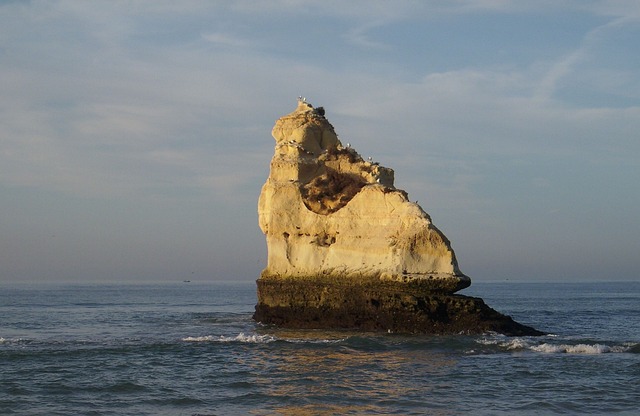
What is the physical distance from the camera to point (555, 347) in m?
29.8

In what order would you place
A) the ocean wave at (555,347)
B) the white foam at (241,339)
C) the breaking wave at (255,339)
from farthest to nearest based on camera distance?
the white foam at (241,339), the breaking wave at (255,339), the ocean wave at (555,347)

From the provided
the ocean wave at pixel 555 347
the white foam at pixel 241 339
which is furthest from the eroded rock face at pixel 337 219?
the white foam at pixel 241 339

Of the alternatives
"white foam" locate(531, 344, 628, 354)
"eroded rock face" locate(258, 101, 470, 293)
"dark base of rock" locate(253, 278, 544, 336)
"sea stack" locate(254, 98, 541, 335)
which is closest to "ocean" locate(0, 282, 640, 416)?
"white foam" locate(531, 344, 628, 354)

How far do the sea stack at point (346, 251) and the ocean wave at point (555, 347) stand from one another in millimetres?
2586

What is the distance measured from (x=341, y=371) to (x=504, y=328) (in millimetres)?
11245

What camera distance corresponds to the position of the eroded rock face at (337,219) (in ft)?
111

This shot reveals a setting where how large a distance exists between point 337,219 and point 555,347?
11577mm

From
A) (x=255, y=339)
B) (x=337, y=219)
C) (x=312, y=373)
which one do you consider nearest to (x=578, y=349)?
(x=312, y=373)

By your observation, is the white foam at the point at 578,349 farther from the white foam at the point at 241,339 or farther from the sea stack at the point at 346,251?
the white foam at the point at 241,339

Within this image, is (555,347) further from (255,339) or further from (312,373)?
(255,339)

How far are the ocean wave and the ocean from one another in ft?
0.25

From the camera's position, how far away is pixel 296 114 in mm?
42969

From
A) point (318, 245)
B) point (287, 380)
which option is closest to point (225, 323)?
point (318, 245)

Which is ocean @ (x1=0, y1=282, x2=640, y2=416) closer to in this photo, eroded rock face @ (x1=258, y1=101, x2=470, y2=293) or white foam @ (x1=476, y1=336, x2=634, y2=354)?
white foam @ (x1=476, y1=336, x2=634, y2=354)
